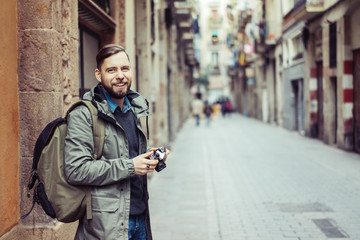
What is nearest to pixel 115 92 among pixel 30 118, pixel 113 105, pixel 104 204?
pixel 113 105

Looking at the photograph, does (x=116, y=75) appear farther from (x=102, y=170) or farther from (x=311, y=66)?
(x=311, y=66)

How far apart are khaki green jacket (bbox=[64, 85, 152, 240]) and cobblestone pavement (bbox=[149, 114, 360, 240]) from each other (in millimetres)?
3172

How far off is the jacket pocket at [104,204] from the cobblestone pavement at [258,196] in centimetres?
321

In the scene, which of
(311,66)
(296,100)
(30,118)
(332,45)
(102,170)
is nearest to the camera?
(102,170)

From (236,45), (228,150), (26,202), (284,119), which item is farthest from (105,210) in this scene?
(236,45)

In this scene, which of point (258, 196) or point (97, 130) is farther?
point (258, 196)

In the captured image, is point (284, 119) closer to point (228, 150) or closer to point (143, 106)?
point (228, 150)

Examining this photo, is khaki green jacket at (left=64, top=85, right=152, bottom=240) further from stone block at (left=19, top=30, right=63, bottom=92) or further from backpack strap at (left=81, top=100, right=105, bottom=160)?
stone block at (left=19, top=30, right=63, bottom=92)

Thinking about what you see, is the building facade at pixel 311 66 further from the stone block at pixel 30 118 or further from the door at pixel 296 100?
the stone block at pixel 30 118

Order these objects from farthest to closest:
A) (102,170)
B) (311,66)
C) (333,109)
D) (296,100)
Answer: (296,100) → (311,66) → (333,109) → (102,170)

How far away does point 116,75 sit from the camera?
9.12 ft

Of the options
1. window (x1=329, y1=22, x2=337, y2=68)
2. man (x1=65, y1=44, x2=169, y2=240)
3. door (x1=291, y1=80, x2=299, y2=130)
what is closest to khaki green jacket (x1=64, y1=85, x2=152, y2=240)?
man (x1=65, y1=44, x2=169, y2=240)

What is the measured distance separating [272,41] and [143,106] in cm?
2599

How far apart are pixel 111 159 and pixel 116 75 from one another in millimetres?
488
